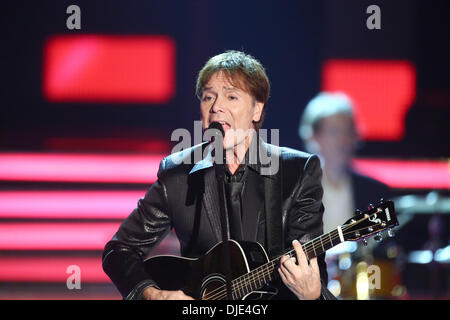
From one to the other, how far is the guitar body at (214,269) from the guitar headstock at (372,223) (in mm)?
425

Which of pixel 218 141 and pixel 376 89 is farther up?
pixel 376 89

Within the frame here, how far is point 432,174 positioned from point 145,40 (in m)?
3.27

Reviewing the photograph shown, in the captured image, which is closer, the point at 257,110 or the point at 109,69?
the point at 257,110

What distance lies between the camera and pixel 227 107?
3.07m

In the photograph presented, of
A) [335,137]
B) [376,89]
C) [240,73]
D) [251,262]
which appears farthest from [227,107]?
[376,89]

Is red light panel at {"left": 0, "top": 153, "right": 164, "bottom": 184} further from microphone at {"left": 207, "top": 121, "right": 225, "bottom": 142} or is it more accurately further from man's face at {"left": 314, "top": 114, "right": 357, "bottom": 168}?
microphone at {"left": 207, "top": 121, "right": 225, "bottom": 142}

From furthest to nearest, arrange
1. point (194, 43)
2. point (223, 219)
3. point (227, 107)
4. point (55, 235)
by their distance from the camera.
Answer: point (194, 43), point (55, 235), point (227, 107), point (223, 219)

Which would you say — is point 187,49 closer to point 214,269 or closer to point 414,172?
point 414,172

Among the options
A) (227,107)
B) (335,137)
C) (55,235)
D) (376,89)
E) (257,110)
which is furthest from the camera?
(376,89)

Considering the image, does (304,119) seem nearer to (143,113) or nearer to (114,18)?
(143,113)

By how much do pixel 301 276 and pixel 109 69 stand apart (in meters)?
3.88

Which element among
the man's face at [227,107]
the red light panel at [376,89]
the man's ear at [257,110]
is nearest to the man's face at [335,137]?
the red light panel at [376,89]

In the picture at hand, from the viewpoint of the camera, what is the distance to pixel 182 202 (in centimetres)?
316

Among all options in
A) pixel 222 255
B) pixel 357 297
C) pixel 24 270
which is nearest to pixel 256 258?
pixel 222 255
